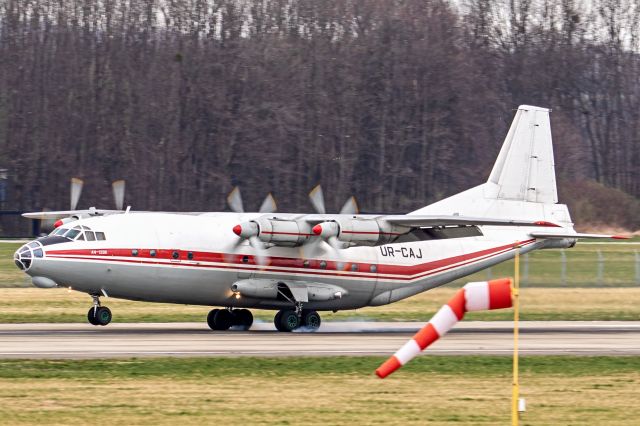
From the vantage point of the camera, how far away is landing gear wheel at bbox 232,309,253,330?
92.1ft

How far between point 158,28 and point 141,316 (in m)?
40.0

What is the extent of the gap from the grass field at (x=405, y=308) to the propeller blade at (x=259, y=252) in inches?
186

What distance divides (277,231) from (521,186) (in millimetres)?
7565

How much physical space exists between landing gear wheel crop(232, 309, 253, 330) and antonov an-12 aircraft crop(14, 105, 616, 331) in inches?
1.2

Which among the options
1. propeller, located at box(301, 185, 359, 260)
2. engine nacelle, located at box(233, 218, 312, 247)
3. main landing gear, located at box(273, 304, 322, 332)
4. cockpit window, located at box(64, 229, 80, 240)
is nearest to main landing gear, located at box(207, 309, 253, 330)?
main landing gear, located at box(273, 304, 322, 332)

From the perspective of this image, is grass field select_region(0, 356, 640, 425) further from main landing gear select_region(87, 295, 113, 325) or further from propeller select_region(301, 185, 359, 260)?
main landing gear select_region(87, 295, 113, 325)

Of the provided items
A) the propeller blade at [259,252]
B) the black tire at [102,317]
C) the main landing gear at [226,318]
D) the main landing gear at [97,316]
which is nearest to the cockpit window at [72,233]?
the main landing gear at [97,316]

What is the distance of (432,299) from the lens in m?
30.7

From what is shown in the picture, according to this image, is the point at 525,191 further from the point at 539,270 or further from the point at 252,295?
the point at 252,295

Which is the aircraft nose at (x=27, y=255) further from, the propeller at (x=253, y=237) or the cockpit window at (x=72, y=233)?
the propeller at (x=253, y=237)

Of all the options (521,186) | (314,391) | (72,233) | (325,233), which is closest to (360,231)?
(325,233)

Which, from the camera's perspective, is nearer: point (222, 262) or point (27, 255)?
point (27, 255)

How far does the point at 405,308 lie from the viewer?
3544 cm

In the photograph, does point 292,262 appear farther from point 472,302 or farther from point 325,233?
point 472,302
